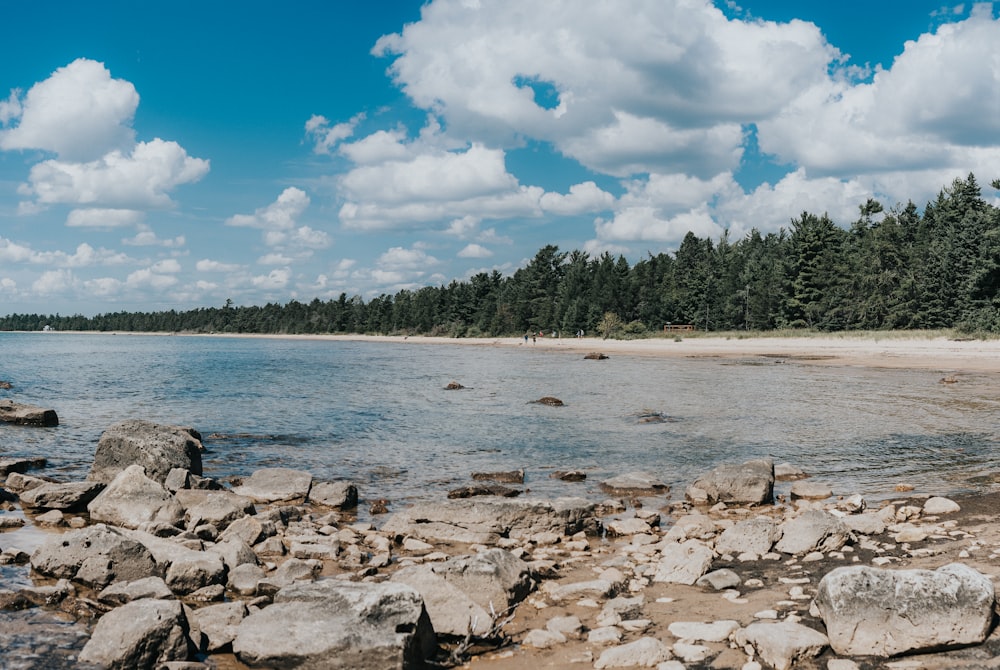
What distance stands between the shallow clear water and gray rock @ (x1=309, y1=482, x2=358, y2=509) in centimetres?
94

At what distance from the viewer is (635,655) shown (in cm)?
604

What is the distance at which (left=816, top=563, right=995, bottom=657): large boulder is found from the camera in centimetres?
567

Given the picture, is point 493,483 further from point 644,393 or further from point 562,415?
point 644,393

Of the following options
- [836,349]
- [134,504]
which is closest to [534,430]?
[134,504]

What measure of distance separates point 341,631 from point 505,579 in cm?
229

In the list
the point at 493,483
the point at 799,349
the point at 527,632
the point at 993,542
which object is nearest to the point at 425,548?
the point at 527,632

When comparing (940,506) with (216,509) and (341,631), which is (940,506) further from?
(216,509)

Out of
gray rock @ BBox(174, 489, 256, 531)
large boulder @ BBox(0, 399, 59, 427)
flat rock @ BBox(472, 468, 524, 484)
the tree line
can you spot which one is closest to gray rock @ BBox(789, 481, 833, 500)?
flat rock @ BBox(472, 468, 524, 484)

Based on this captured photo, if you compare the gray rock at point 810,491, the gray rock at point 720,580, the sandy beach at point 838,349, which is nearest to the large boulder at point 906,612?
the gray rock at point 720,580

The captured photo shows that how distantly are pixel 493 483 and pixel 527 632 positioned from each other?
26.4ft

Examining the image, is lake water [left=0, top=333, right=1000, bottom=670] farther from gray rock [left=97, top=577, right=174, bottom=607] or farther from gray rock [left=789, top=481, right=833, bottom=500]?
gray rock [left=789, top=481, right=833, bottom=500]

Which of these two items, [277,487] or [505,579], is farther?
[277,487]

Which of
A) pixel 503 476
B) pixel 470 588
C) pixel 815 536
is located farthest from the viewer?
pixel 503 476

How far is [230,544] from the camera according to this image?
30.1 ft
